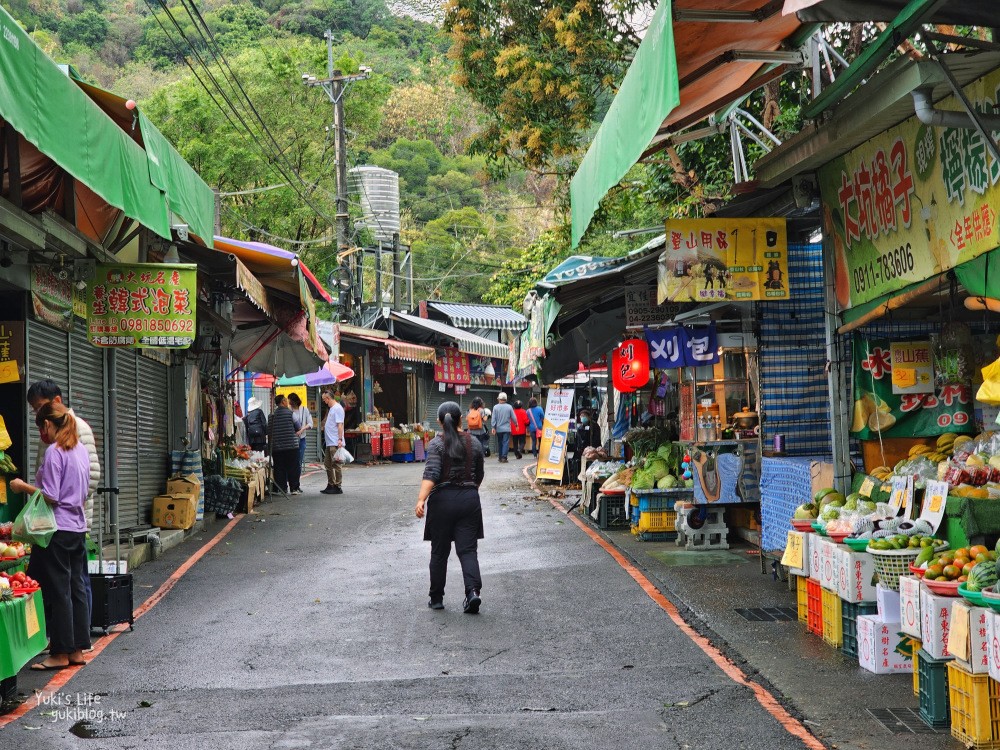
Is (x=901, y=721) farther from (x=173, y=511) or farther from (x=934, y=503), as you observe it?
(x=173, y=511)

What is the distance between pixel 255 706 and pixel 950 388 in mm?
5975

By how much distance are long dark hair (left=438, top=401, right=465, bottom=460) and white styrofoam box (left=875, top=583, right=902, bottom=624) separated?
4092 mm

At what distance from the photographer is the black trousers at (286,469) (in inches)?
883

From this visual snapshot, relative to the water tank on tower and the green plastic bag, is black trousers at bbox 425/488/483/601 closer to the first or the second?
the green plastic bag

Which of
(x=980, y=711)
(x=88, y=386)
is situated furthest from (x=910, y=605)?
(x=88, y=386)

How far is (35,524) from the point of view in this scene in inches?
291

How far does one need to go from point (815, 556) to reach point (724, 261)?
282 cm

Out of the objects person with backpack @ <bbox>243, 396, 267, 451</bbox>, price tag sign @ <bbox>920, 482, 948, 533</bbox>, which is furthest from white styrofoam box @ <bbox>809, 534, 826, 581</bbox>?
person with backpack @ <bbox>243, 396, 267, 451</bbox>

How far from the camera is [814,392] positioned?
11305mm

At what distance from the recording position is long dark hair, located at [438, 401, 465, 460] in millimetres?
9914

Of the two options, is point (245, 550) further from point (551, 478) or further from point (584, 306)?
point (551, 478)

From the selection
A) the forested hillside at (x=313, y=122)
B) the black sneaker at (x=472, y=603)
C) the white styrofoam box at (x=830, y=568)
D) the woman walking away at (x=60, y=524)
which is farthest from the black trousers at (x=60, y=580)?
the forested hillside at (x=313, y=122)

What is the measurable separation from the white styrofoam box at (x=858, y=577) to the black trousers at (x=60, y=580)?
545 centimetres

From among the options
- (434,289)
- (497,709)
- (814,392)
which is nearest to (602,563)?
(814,392)
